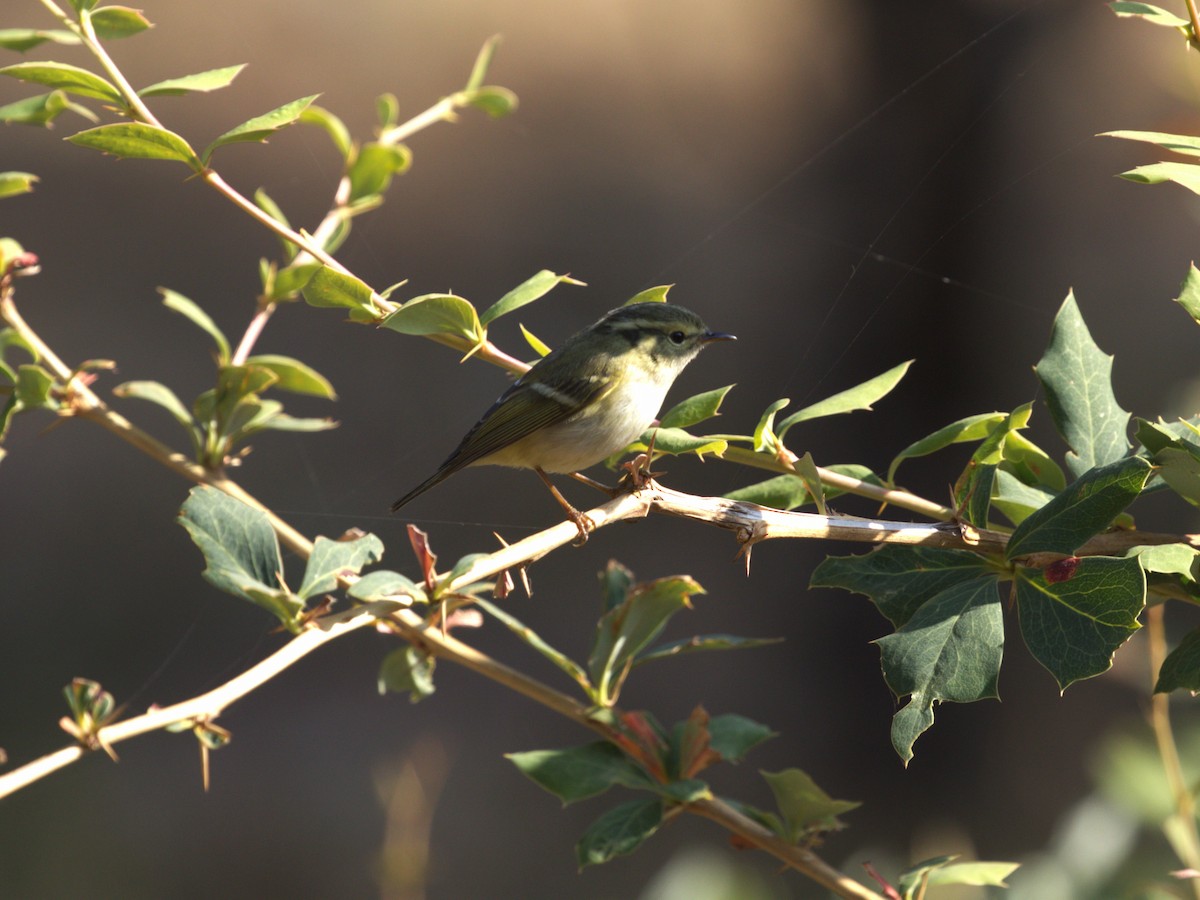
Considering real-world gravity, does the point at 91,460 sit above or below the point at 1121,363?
below

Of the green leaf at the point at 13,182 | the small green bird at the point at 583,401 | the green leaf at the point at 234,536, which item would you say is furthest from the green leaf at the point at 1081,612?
the green leaf at the point at 13,182

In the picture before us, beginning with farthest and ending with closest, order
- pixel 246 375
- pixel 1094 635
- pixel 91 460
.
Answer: pixel 91 460 → pixel 246 375 → pixel 1094 635

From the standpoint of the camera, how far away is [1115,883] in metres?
1.53

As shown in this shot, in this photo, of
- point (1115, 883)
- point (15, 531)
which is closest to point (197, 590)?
point (15, 531)

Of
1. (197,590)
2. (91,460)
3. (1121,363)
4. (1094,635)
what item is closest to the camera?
(1094,635)

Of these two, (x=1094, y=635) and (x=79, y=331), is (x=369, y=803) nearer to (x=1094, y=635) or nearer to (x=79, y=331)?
(x=79, y=331)

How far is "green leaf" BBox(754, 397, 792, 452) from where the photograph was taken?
113cm

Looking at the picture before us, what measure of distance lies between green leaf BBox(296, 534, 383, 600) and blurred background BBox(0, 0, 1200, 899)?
2397mm

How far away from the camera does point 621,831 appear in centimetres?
121

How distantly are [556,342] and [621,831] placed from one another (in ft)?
13.1

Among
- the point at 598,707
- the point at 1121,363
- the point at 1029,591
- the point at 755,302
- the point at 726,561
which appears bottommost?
the point at 726,561

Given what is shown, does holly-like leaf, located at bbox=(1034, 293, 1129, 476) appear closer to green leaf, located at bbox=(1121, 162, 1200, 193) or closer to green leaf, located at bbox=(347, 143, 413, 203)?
green leaf, located at bbox=(1121, 162, 1200, 193)

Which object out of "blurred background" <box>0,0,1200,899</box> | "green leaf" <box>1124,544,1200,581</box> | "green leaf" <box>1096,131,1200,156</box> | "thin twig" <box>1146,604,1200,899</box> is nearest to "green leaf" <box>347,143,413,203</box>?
"green leaf" <box>1096,131,1200,156</box>

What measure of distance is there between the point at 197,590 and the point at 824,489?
16.6 ft
